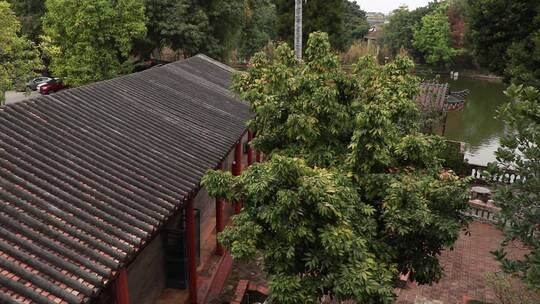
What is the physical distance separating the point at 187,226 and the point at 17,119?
4.11m

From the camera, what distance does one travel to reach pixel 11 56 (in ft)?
68.0

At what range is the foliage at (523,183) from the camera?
22.3ft

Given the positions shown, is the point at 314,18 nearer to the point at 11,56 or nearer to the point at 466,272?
the point at 11,56

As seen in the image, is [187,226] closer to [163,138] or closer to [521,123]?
[163,138]

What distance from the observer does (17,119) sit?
26.7ft

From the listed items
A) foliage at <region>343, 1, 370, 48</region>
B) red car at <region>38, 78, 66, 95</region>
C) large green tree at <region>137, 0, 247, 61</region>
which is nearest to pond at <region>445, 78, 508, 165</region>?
large green tree at <region>137, 0, 247, 61</region>

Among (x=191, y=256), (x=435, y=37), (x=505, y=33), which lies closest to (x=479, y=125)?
(x=505, y=33)

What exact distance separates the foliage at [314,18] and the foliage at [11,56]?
19.3 m

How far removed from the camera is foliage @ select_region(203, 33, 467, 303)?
20.9 ft

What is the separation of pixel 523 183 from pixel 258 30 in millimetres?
46222

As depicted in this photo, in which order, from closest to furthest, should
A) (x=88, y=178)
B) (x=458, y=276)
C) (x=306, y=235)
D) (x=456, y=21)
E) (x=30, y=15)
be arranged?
(x=306, y=235) < (x=88, y=178) < (x=458, y=276) < (x=30, y=15) < (x=456, y=21)

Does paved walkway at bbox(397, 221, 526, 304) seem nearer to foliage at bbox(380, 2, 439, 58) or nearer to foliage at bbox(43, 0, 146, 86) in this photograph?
foliage at bbox(43, 0, 146, 86)

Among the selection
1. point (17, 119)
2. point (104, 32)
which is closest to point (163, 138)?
point (17, 119)

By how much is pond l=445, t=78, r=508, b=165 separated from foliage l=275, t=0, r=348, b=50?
11.0 metres
